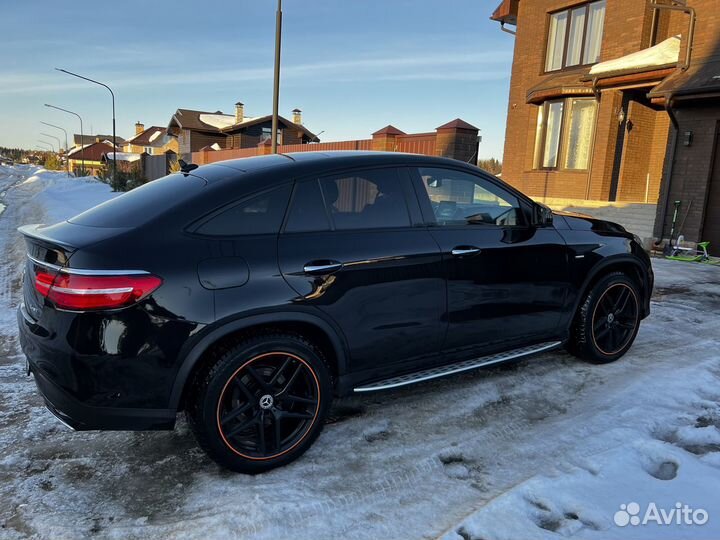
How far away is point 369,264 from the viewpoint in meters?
3.17

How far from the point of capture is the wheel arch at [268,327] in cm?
267

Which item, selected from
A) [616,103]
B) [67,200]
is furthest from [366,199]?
[67,200]

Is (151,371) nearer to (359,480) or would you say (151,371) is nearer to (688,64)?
(359,480)

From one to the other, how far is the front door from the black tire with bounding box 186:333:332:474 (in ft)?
3.37

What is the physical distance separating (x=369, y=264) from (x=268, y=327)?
70 cm

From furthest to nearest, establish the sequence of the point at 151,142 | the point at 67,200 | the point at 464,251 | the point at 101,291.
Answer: the point at 151,142 < the point at 67,200 < the point at 464,251 < the point at 101,291

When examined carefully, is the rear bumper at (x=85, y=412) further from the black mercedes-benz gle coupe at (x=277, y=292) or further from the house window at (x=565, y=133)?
the house window at (x=565, y=133)

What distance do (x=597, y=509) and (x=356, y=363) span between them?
4.76 ft

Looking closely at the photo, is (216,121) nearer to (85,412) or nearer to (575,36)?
(575,36)

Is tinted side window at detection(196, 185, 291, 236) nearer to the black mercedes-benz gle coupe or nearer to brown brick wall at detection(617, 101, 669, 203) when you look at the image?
the black mercedes-benz gle coupe

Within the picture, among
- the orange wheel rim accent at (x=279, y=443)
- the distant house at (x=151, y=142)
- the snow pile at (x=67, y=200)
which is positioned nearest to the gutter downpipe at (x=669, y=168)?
the orange wheel rim accent at (x=279, y=443)

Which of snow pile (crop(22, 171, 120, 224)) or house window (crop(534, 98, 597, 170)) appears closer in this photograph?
snow pile (crop(22, 171, 120, 224))

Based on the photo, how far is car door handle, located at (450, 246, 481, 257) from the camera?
353cm

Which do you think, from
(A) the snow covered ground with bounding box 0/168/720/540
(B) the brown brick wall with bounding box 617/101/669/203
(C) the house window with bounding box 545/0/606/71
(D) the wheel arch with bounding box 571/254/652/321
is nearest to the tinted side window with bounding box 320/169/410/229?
(A) the snow covered ground with bounding box 0/168/720/540
